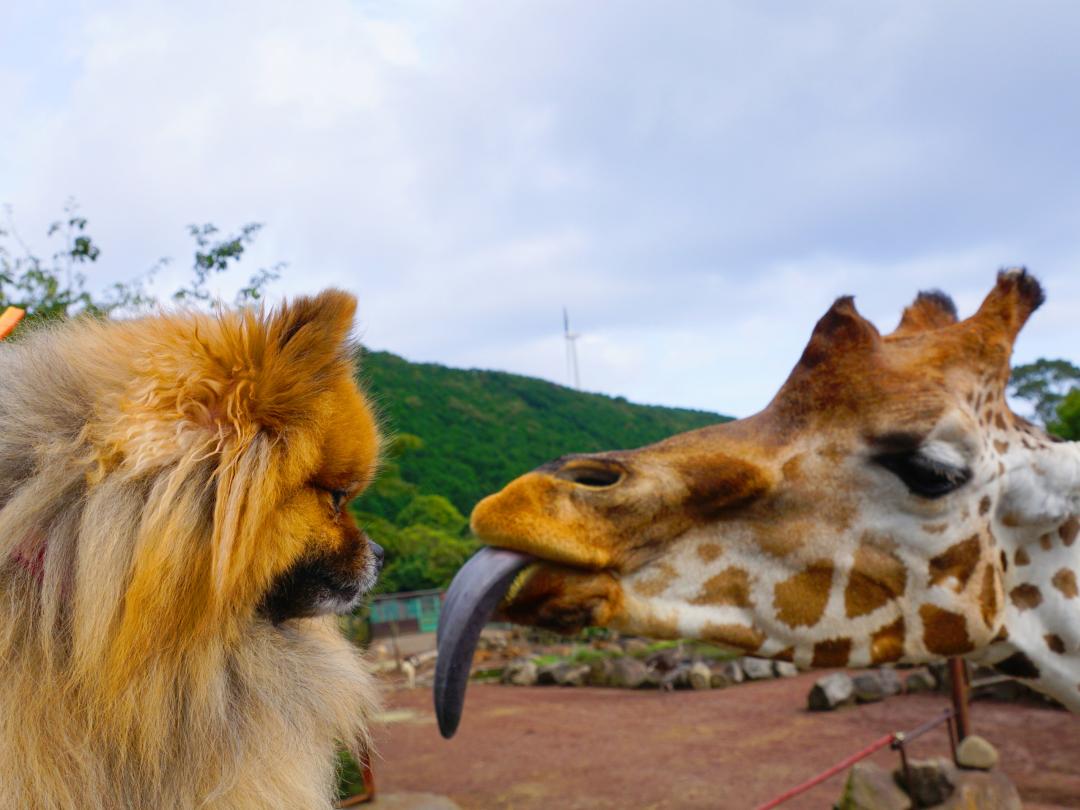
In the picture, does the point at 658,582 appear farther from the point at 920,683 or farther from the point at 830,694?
the point at 920,683

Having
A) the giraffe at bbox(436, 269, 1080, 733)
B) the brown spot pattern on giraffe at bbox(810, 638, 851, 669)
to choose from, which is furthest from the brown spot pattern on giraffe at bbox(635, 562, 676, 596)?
the brown spot pattern on giraffe at bbox(810, 638, 851, 669)

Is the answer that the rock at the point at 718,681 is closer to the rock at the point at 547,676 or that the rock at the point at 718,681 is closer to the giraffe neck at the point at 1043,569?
the rock at the point at 547,676

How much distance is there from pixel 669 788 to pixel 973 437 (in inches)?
365

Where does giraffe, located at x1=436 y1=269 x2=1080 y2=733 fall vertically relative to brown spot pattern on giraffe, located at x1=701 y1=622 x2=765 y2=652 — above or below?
above

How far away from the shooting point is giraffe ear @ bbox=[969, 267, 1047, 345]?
2.06 meters

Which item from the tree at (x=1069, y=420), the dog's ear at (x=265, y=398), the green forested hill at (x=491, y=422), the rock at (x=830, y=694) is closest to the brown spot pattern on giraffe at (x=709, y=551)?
the dog's ear at (x=265, y=398)

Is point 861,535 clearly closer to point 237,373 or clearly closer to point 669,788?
point 237,373

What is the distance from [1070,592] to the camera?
6.85 feet

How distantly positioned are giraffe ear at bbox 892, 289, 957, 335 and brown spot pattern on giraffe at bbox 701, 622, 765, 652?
3.15ft

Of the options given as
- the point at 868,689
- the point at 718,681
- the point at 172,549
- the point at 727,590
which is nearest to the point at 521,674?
the point at 718,681

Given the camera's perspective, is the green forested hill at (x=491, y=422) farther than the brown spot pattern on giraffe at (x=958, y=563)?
Yes

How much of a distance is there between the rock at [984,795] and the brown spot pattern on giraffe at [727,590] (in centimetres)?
639

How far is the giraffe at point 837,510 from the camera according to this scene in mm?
1741

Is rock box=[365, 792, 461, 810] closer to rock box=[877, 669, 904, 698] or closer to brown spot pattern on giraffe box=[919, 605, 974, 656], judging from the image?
brown spot pattern on giraffe box=[919, 605, 974, 656]
